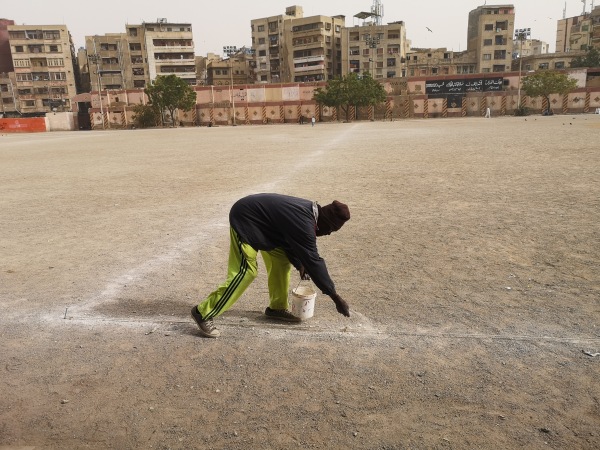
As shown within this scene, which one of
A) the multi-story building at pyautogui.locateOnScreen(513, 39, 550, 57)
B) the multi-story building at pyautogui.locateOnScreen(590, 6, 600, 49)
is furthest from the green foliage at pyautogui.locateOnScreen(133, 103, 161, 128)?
the multi-story building at pyautogui.locateOnScreen(513, 39, 550, 57)

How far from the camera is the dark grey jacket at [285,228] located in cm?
380

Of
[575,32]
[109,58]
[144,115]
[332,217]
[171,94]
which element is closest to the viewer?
[332,217]

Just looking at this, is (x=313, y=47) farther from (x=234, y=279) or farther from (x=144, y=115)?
(x=234, y=279)

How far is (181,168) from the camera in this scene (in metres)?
16.4

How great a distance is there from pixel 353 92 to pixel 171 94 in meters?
24.8

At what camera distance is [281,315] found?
15.0ft

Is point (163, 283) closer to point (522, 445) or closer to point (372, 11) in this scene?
point (522, 445)

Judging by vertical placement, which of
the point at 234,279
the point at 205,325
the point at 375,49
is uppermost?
the point at 375,49

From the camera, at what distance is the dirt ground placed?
303 centimetres

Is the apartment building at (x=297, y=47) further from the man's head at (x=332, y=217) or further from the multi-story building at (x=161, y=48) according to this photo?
the man's head at (x=332, y=217)

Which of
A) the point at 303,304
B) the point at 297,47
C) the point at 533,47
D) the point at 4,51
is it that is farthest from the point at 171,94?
the point at 533,47

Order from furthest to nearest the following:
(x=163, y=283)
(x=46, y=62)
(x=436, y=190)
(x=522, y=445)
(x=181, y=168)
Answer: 1. (x=46, y=62)
2. (x=181, y=168)
3. (x=436, y=190)
4. (x=163, y=283)
5. (x=522, y=445)

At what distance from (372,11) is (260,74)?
2424cm

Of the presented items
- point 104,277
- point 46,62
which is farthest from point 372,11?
point 104,277
